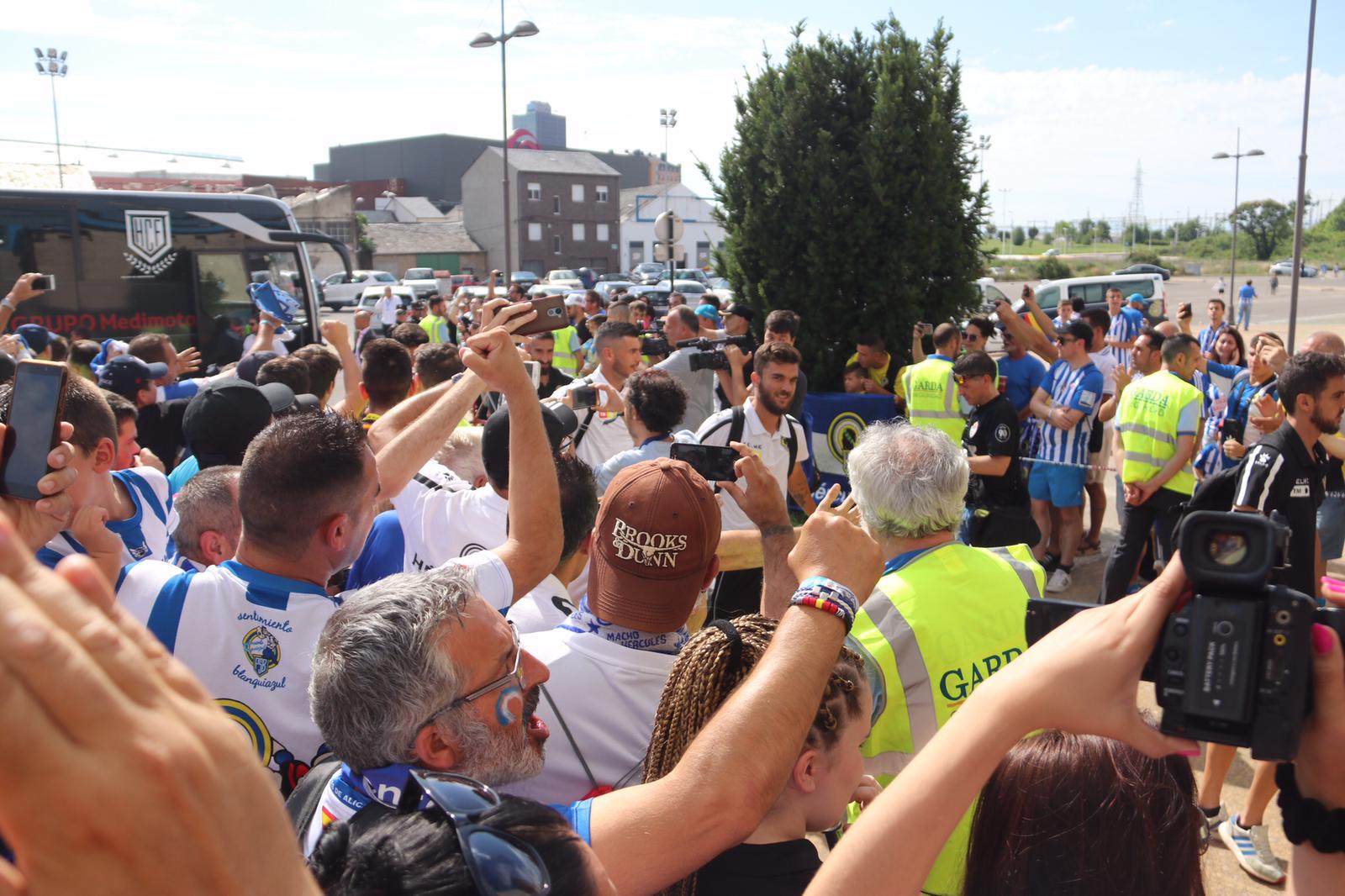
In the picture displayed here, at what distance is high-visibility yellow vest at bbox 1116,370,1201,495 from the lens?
633 centimetres

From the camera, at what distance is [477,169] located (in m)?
72.6

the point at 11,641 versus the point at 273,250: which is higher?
the point at 273,250

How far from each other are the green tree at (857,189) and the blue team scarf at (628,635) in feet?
26.8

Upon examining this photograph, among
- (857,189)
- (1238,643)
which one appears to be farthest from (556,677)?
(857,189)

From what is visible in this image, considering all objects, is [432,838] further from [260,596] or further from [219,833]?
[260,596]

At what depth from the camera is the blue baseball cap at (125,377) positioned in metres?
5.31

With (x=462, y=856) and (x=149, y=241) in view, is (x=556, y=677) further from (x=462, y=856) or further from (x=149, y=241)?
(x=149, y=241)

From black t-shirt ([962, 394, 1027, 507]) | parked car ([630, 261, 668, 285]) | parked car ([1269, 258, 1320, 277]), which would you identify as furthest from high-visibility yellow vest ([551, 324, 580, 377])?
parked car ([1269, 258, 1320, 277])

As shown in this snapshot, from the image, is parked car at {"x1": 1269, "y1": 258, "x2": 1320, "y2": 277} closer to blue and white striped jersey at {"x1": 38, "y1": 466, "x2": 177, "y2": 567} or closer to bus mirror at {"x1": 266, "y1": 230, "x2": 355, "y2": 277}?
bus mirror at {"x1": 266, "y1": 230, "x2": 355, "y2": 277}

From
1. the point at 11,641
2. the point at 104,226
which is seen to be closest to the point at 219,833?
the point at 11,641

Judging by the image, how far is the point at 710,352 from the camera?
743 centimetres

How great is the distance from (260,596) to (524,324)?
1.42 meters

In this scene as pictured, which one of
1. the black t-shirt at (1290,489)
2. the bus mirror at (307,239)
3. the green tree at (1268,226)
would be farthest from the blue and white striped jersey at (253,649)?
the green tree at (1268,226)

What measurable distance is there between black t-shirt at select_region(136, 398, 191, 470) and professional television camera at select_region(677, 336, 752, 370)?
3421 millimetres
